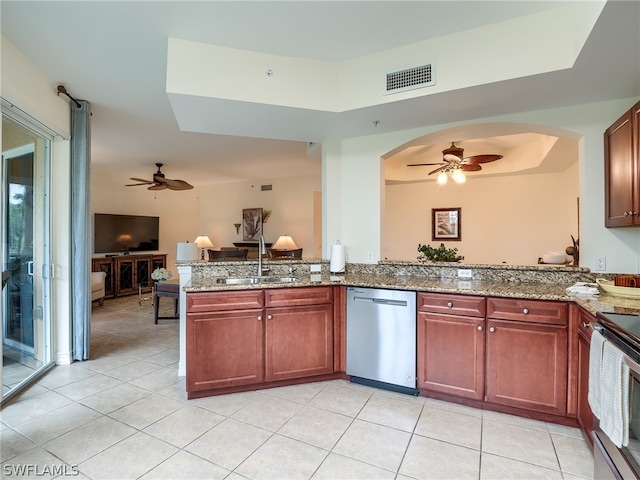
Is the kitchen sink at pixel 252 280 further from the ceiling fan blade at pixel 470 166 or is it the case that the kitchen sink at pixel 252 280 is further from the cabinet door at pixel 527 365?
the ceiling fan blade at pixel 470 166

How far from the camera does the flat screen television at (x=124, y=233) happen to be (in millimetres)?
6539

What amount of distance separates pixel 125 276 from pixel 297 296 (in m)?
5.71

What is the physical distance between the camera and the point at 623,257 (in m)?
2.37

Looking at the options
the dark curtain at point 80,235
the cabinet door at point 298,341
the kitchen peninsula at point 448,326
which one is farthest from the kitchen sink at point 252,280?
the dark curtain at point 80,235

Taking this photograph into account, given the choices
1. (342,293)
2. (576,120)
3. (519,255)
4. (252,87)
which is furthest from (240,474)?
(519,255)

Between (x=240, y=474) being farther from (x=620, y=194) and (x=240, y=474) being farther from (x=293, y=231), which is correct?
(x=293, y=231)

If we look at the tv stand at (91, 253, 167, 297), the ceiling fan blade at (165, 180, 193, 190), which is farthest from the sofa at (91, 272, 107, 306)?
the ceiling fan blade at (165, 180, 193, 190)

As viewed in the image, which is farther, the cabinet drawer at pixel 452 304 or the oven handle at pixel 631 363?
the cabinet drawer at pixel 452 304

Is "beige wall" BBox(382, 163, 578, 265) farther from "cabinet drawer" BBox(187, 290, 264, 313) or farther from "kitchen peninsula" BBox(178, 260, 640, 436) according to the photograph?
"cabinet drawer" BBox(187, 290, 264, 313)

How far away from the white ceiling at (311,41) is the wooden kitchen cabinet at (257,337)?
5.04 feet

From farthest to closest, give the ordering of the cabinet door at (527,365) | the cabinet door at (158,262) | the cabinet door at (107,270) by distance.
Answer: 1. the cabinet door at (158,262)
2. the cabinet door at (107,270)
3. the cabinet door at (527,365)

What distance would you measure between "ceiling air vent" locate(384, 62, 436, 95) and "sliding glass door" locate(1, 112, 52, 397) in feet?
9.55

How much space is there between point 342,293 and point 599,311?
1.67 metres

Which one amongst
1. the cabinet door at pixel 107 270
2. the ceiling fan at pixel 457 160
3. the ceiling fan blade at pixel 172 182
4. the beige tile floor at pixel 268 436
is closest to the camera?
the beige tile floor at pixel 268 436
